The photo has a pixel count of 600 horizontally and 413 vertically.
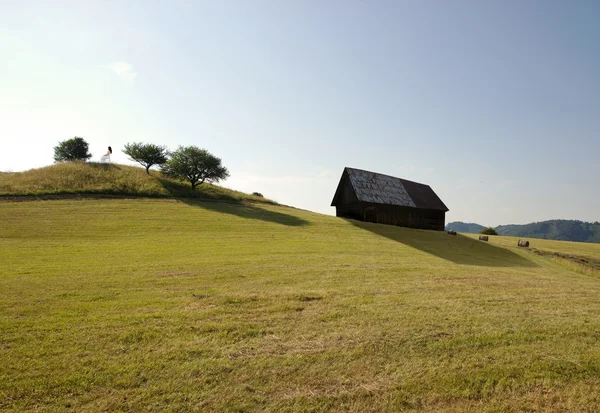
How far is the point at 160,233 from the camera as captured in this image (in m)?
24.0

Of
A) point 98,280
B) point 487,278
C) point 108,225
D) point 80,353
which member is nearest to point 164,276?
point 98,280

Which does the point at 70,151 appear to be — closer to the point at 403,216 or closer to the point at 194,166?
the point at 194,166

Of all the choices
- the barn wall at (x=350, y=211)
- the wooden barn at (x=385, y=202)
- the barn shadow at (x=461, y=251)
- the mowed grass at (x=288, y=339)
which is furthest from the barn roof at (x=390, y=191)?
the mowed grass at (x=288, y=339)

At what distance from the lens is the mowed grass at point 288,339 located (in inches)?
182

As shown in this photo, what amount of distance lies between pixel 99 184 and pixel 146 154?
1126cm

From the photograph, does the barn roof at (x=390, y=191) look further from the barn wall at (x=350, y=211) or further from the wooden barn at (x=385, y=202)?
the barn wall at (x=350, y=211)

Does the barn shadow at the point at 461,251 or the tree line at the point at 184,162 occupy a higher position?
the tree line at the point at 184,162

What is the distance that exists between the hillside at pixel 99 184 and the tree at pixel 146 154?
2.41 meters

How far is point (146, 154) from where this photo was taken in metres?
53.0

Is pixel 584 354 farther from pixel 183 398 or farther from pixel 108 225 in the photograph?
pixel 108 225

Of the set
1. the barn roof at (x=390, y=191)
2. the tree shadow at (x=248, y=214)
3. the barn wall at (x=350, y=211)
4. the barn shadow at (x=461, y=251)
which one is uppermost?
the barn roof at (x=390, y=191)

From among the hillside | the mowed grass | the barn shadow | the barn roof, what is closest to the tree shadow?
the hillside

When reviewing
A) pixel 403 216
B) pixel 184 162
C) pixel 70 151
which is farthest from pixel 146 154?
pixel 403 216

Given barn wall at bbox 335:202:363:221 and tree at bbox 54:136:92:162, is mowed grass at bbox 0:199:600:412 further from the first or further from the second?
tree at bbox 54:136:92:162
